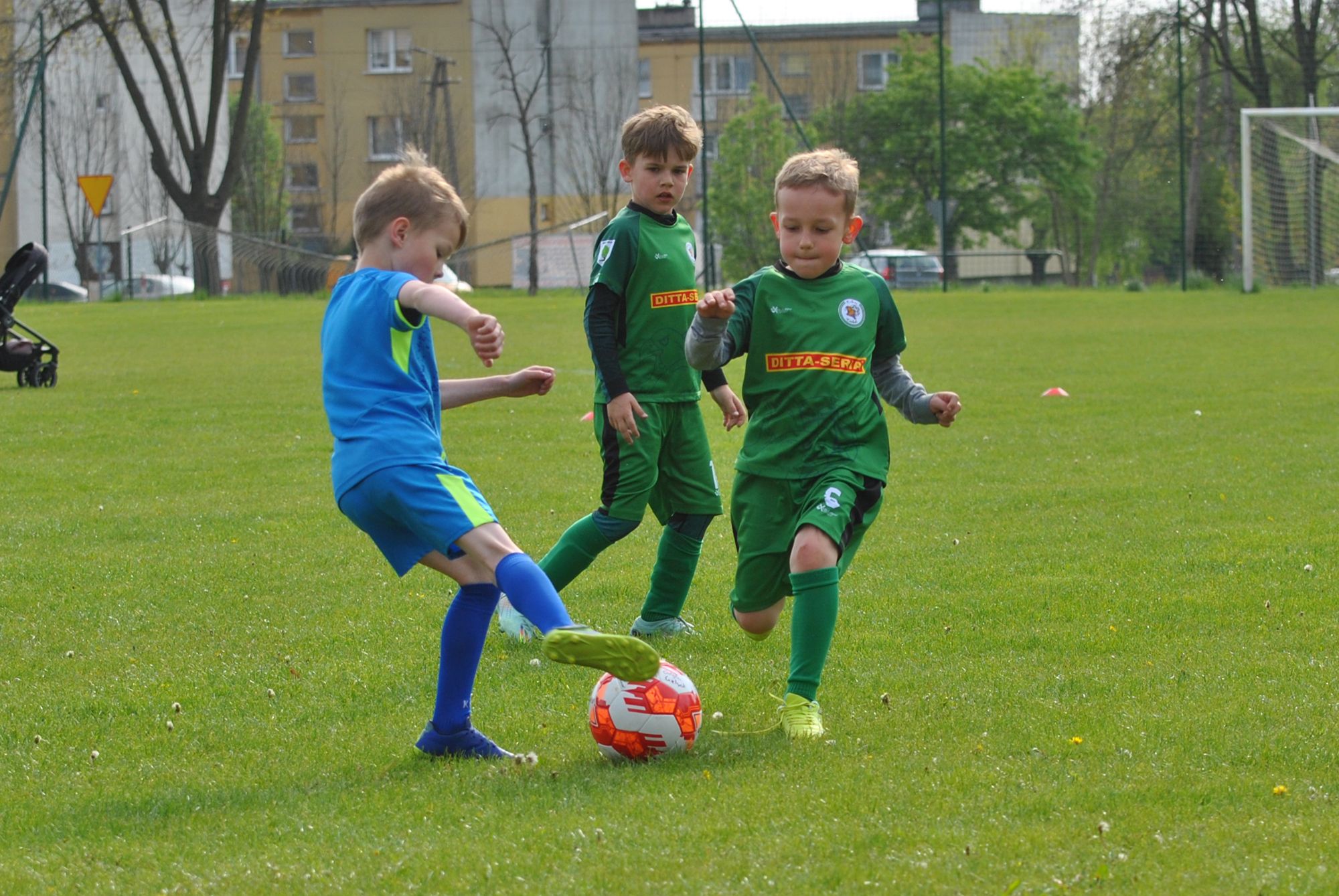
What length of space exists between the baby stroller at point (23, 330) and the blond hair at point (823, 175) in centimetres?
1074

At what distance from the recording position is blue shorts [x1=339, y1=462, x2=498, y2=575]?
3680 mm

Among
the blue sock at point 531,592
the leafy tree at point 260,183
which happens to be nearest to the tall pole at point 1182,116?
the leafy tree at point 260,183

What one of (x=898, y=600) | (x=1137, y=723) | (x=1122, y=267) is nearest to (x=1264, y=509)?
(x=898, y=600)

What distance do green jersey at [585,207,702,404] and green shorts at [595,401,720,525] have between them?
0.26 ft

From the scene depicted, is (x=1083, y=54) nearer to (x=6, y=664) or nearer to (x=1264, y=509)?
(x=1264, y=509)

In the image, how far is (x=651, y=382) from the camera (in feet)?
17.2

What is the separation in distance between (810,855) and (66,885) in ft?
4.98

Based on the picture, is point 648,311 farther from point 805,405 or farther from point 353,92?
point 353,92

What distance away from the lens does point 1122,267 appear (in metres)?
62.3

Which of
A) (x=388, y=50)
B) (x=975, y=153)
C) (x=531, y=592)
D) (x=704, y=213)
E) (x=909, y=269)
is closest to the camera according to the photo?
(x=531, y=592)

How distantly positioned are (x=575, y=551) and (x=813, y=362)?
1.36m

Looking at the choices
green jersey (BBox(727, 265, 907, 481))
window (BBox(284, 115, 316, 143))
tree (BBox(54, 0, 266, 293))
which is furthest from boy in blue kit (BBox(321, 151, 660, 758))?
window (BBox(284, 115, 316, 143))

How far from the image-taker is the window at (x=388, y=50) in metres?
49.2

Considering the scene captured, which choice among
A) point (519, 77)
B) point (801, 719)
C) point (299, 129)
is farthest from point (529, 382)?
point (299, 129)
